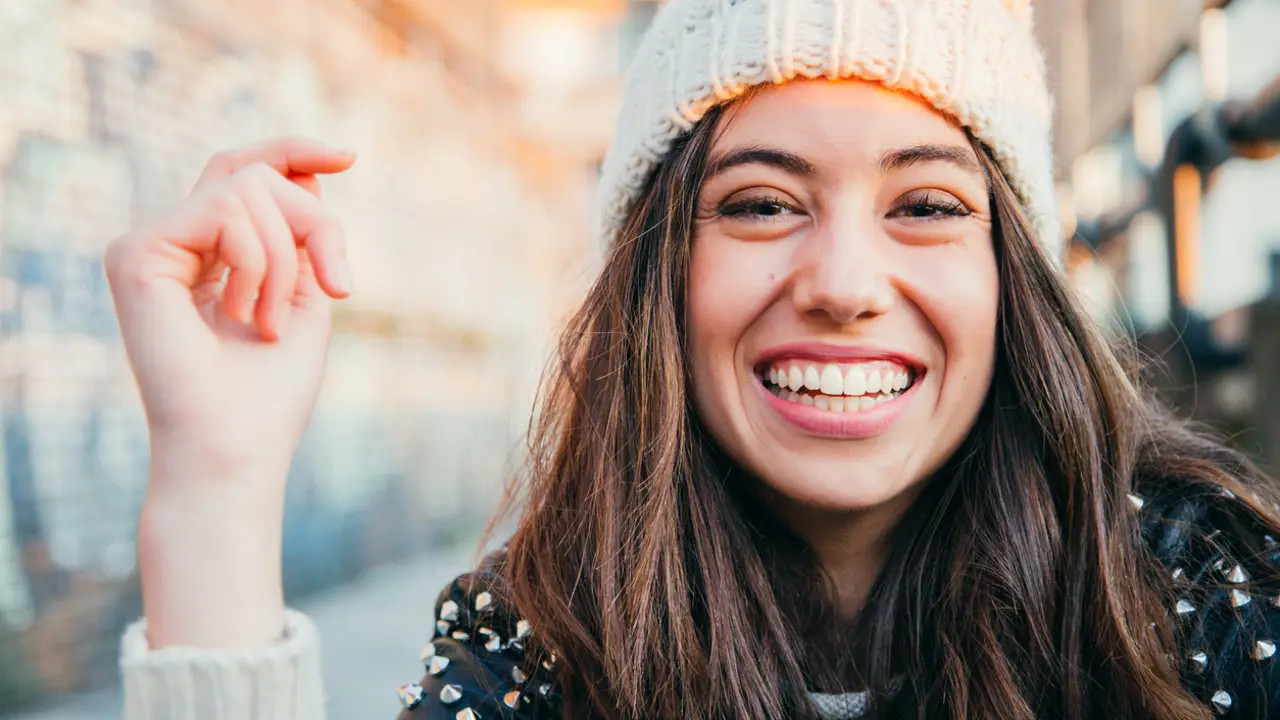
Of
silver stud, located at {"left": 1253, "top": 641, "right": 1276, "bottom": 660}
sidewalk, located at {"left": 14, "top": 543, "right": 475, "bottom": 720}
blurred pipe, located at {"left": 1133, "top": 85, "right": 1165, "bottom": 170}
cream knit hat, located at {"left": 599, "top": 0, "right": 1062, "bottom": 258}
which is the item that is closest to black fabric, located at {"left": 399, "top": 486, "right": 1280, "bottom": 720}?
silver stud, located at {"left": 1253, "top": 641, "right": 1276, "bottom": 660}

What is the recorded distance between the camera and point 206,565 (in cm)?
152

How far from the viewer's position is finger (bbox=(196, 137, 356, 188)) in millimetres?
1636

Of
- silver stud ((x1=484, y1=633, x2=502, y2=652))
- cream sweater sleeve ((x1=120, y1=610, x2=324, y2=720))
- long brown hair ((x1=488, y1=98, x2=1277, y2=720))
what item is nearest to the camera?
cream sweater sleeve ((x1=120, y1=610, x2=324, y2=720))

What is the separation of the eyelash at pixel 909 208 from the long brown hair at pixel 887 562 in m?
0.11

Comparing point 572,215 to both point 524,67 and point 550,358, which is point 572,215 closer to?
point 524,67

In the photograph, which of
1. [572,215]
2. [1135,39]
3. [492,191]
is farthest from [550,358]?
[572,215]

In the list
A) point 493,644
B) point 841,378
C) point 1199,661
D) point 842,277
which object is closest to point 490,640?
point 493,644

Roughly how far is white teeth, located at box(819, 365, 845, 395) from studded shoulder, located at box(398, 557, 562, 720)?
2.16 feet

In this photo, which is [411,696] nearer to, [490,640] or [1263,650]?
[490,640]

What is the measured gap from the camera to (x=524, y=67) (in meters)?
14.4

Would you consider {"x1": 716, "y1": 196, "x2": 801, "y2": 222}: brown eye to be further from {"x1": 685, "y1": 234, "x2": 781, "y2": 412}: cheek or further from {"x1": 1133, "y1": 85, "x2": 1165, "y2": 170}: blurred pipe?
{"x1": 1133, "y1": 85, "x2": 1165, "y2": 170}: blurred pipe

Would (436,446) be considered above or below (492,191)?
below

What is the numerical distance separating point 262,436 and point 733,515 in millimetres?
828

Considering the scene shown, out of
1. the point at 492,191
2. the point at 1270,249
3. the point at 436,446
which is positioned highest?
the point at 492,191
